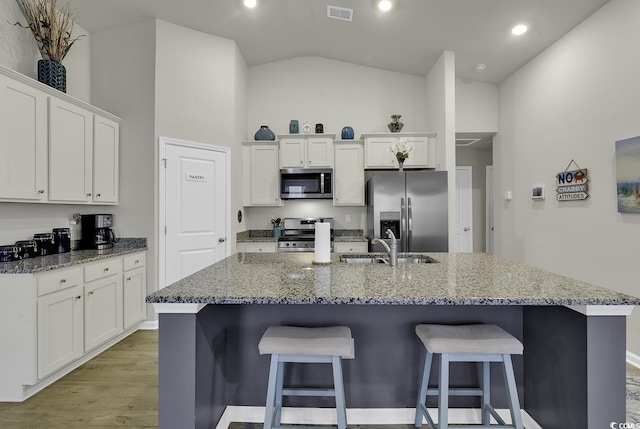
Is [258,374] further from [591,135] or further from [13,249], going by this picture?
[591,135]

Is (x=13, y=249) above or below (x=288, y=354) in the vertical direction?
above

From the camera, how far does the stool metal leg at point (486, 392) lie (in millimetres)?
1736

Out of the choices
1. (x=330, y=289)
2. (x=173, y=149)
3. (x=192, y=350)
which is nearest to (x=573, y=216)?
(x=330, y=289)

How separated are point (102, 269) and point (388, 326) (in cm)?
250

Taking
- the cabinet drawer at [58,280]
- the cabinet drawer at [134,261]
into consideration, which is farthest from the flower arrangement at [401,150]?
the cabinet drawer at [58,280]

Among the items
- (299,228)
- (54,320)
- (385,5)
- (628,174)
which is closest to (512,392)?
(628,174)

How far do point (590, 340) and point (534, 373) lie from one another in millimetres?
551

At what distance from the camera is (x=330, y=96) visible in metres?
4.79

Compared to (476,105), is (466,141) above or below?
below

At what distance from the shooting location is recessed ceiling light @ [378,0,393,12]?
320 centimetres

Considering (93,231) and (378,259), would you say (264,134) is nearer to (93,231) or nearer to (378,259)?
(93,231)

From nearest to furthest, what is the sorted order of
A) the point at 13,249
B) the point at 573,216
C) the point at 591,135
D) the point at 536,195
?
the point at 13,249 → the point at 591,135 → the point at 573,216 → the point at 536,195

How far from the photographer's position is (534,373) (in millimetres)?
1769

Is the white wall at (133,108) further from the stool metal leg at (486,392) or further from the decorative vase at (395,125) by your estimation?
the stool metal leg at (486,392)
